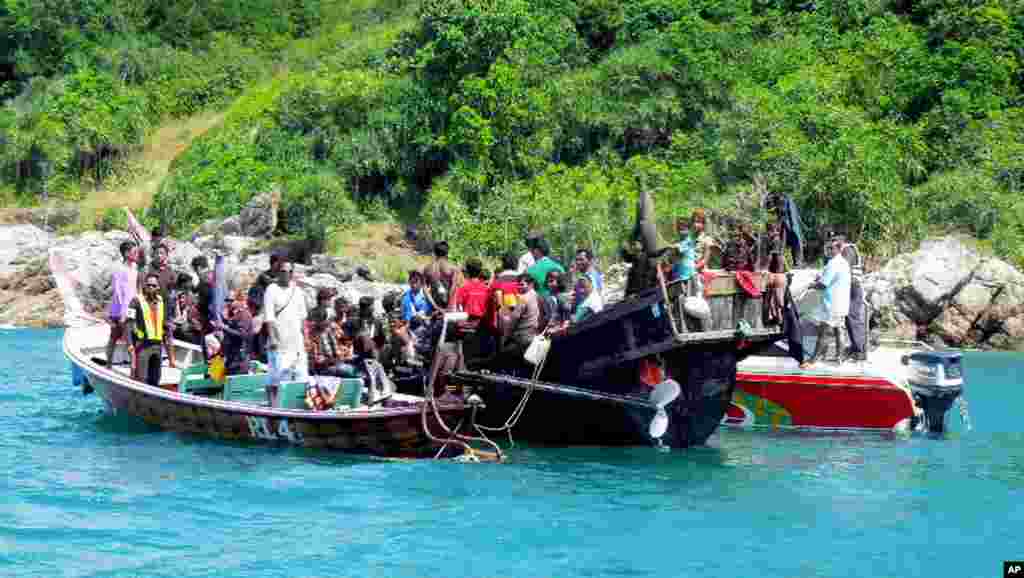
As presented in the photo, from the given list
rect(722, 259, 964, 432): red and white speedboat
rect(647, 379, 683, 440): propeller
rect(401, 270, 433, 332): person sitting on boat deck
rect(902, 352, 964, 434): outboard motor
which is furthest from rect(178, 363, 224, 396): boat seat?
rect(902, 352, 964, 434): outboard motor

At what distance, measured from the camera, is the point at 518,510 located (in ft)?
36.6

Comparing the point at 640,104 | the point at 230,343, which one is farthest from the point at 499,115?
the point at 230,343

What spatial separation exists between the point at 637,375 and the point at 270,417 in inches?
157

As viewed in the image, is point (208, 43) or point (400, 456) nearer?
point (400, 456)

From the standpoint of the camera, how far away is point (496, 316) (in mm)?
13609

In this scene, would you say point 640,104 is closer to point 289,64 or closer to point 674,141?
point 674,141

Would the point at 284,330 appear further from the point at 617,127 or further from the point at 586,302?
the point at 617,127

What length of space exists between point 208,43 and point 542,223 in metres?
28.2

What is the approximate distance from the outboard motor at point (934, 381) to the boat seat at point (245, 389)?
7.86 metres

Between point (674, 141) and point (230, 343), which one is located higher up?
point (674, 141)

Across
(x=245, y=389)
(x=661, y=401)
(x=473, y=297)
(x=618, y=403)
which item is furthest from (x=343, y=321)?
(x=661, y=401)

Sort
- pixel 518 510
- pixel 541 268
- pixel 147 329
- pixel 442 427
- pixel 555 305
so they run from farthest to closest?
pixel 147 329 < pixel 541 268 < pixel 555 305 < pixel 442 427 < pixel 518 510

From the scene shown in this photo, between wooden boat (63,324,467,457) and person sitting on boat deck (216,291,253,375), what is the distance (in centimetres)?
40

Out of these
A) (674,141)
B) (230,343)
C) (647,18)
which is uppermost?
(647,18)
